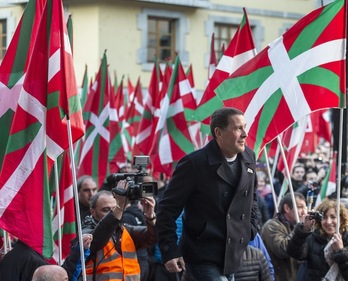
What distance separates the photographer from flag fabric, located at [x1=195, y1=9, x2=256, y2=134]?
32.9 feet

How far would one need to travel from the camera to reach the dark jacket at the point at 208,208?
6.34 metres

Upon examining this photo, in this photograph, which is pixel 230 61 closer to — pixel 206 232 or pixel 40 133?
pixel 40 133

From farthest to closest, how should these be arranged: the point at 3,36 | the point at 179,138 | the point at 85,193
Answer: the point at 3,36
the point at 179,138
the point at 85,193

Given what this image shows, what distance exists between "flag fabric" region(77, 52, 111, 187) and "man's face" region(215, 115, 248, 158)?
5.82 metres

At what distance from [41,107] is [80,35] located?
72.8ft

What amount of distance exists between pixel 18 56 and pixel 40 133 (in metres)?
1.12

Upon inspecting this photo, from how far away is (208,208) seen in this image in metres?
6.36

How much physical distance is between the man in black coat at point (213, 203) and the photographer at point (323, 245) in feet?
4.46

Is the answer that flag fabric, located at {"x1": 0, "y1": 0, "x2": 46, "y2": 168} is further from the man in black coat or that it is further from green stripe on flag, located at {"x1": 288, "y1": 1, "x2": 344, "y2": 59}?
green stripe on flag, located at {"x1": 288, "y1": 1, "x2": 344, "y2": 59}

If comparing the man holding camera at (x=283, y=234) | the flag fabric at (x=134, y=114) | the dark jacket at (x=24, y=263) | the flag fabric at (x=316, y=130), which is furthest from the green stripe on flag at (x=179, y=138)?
the dark jacket at (x=24, y=263)

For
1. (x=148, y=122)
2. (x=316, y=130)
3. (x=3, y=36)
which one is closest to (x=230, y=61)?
(x=148, y=122)

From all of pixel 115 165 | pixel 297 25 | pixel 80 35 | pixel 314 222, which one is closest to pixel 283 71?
pixel 297 25

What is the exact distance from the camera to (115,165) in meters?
14.4

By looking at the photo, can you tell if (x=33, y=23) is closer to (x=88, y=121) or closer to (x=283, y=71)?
(x=283, y=71)
